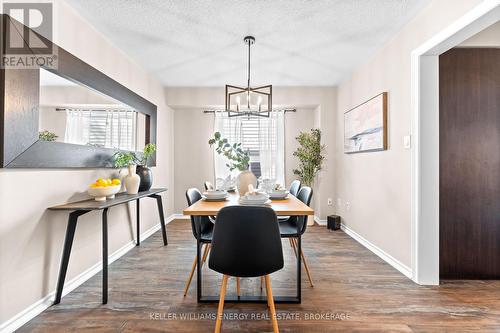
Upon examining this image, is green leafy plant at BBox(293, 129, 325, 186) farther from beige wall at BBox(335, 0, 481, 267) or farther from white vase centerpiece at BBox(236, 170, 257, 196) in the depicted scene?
white vase centerpiece at BBox(236, 170, 257, 196)

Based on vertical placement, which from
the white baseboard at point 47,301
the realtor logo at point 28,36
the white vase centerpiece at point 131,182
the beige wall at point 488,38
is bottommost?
the white baseboard at point 47,301

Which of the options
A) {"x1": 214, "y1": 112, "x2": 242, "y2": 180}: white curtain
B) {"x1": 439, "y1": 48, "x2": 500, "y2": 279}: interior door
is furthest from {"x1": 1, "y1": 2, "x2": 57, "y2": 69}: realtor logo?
{"x1": 439, "y1": 48, "x2": 500, "y2": 279}: interior door

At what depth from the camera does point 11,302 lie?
161cm

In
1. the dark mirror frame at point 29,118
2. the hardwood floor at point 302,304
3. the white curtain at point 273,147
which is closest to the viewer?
the dark mirror frame at point 29,118

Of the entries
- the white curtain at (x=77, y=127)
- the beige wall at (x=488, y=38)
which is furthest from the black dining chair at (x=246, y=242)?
the beige wall at (x=488, y=38)

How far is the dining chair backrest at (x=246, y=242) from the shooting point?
1392 mm

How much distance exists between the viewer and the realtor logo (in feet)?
5.21

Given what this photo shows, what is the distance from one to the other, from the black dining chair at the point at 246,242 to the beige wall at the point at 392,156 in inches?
66.0

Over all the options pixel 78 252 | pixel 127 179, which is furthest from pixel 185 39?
pixel 78 252

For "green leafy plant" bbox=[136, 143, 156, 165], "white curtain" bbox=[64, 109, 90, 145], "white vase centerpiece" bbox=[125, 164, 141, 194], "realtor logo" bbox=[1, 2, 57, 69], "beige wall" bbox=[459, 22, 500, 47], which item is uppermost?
"beige wall" bbox=[459, 22, 500, 47]

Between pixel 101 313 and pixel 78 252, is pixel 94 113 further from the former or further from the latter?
pixel 101 313

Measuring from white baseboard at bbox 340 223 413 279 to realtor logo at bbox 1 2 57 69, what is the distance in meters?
3.52

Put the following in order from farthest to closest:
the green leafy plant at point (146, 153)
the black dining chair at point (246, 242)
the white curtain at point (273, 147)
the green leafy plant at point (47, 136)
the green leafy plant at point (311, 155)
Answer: the white curtain at point (273, 147)
the green leafy plant at point (311, 155)
the green leafy plant at point (146, 153)
the green leafy plant at point (47, 136)
the black dining chair at point (246, 242)

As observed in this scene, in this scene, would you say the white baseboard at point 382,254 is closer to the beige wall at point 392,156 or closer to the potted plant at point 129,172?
the beige wall at point 392,156
